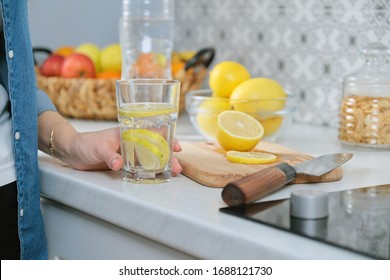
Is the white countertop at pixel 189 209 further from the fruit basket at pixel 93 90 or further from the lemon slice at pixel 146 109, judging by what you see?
the fruit basket at pixel 93 90

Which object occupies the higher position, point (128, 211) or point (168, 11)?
point (168, 11)

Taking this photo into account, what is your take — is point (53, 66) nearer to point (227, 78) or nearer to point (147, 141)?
point (227, 78)

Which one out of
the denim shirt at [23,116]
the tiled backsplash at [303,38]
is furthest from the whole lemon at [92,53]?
the denim shirt at [23,116]

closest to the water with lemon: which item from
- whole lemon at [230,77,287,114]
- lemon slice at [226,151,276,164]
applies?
lemon slice at [226,151,276,164]

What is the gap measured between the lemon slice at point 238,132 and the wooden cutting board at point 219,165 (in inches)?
0.9

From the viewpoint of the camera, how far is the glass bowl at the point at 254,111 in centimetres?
139

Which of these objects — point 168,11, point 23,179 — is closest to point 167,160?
point 23,179

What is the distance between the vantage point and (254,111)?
1385 millimetres

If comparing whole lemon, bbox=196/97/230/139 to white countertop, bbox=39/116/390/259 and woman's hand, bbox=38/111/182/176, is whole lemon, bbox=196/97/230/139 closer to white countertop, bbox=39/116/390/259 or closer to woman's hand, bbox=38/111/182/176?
white countertop, bbox=39/116/390/259

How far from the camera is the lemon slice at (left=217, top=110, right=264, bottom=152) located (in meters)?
1.21

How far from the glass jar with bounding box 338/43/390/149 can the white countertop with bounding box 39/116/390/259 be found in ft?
0.10

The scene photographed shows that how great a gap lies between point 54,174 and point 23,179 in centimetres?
5

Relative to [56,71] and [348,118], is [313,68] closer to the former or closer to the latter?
[348,118]
